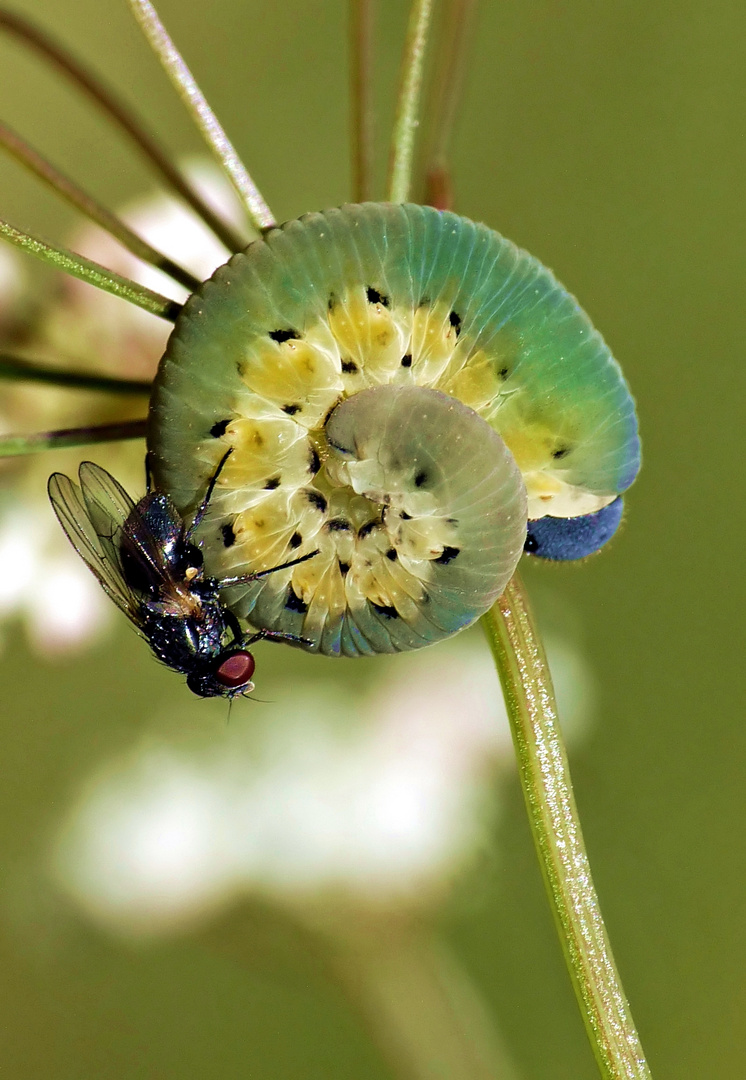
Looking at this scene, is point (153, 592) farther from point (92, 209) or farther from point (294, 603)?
point (92, 209)

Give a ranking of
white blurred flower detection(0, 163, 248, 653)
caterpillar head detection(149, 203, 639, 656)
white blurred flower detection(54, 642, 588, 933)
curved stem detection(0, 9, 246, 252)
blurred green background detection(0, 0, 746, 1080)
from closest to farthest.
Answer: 1. caterpillar head detection(149, 203, 639, 656)
2. curved stem detection(0, 9, 246, 252)
3. white blurred flower detection(0, 163, 248, 653)
4. white blurred flower detection(54, 642, 588, 933)
5. blurred green background detection(0, 0, 746, 1080)

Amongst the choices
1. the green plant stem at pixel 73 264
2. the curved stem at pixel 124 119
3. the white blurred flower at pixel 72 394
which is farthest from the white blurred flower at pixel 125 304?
the green plant stem at pixel 73 264

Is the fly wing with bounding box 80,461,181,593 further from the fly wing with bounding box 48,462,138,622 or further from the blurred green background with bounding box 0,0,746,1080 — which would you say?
the blurred green background with bounding box 0,0,746,1080

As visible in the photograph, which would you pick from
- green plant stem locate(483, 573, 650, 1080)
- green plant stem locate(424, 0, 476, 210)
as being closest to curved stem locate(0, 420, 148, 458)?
green plant stem locate(483, 573, 650, 1080)

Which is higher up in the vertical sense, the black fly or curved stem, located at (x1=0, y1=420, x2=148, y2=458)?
curved stem, located at (x1=0, y1=420, x2=148, y2=458)

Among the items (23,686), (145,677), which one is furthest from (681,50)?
(23,686)

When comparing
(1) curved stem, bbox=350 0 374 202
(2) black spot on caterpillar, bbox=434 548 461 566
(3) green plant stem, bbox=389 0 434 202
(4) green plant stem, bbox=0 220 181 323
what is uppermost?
(1) curved stem, bbox=350 0 374 202

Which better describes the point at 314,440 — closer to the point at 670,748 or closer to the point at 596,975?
the point at 596,975

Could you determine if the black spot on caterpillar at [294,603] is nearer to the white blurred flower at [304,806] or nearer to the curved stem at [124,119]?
the curved stem at [124,119]
